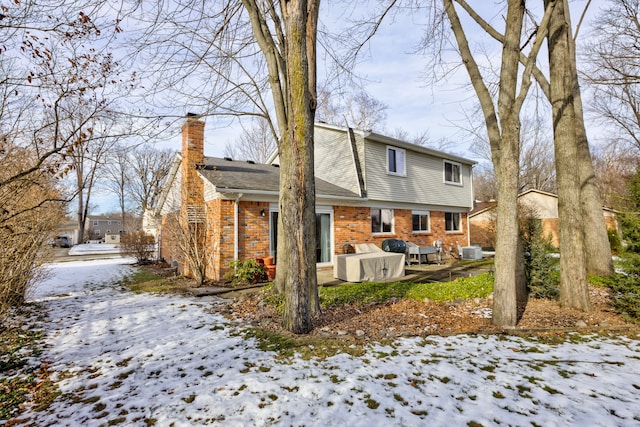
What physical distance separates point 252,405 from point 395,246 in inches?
417

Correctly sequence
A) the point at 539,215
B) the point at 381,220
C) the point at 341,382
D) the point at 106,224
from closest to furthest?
the point at 341,382
the point at 381,220
the point at 539,215
the point at 106,224

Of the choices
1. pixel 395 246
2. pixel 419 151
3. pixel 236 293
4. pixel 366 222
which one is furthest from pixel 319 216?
pixel 419 151

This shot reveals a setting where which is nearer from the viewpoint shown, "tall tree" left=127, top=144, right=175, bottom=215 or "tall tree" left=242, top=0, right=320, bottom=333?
"tall tree" left=242, top=0, right=320, bottom=333

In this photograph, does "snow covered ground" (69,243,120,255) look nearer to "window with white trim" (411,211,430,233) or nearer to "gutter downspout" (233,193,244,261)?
"gutter downspout" (233,193,244,261)

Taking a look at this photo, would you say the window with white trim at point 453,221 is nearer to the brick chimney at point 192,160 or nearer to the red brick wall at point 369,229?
the red brick wall at point 369,229

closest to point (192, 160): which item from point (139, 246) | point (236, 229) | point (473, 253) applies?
point (236, 229)

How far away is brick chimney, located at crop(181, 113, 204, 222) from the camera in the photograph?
9.71 m

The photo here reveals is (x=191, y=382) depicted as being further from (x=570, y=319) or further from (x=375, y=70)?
(x=375, y=70)

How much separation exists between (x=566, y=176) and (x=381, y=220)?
317 inches

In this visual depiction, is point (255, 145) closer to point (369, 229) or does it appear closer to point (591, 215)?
point (369, 229)

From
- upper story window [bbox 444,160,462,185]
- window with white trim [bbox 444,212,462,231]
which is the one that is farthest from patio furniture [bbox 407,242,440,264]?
upper story window [bbox 444,160,462,185]

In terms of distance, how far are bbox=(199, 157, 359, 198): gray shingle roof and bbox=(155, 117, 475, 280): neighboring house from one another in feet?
0.11

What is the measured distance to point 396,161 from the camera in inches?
552

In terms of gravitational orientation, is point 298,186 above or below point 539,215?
below
